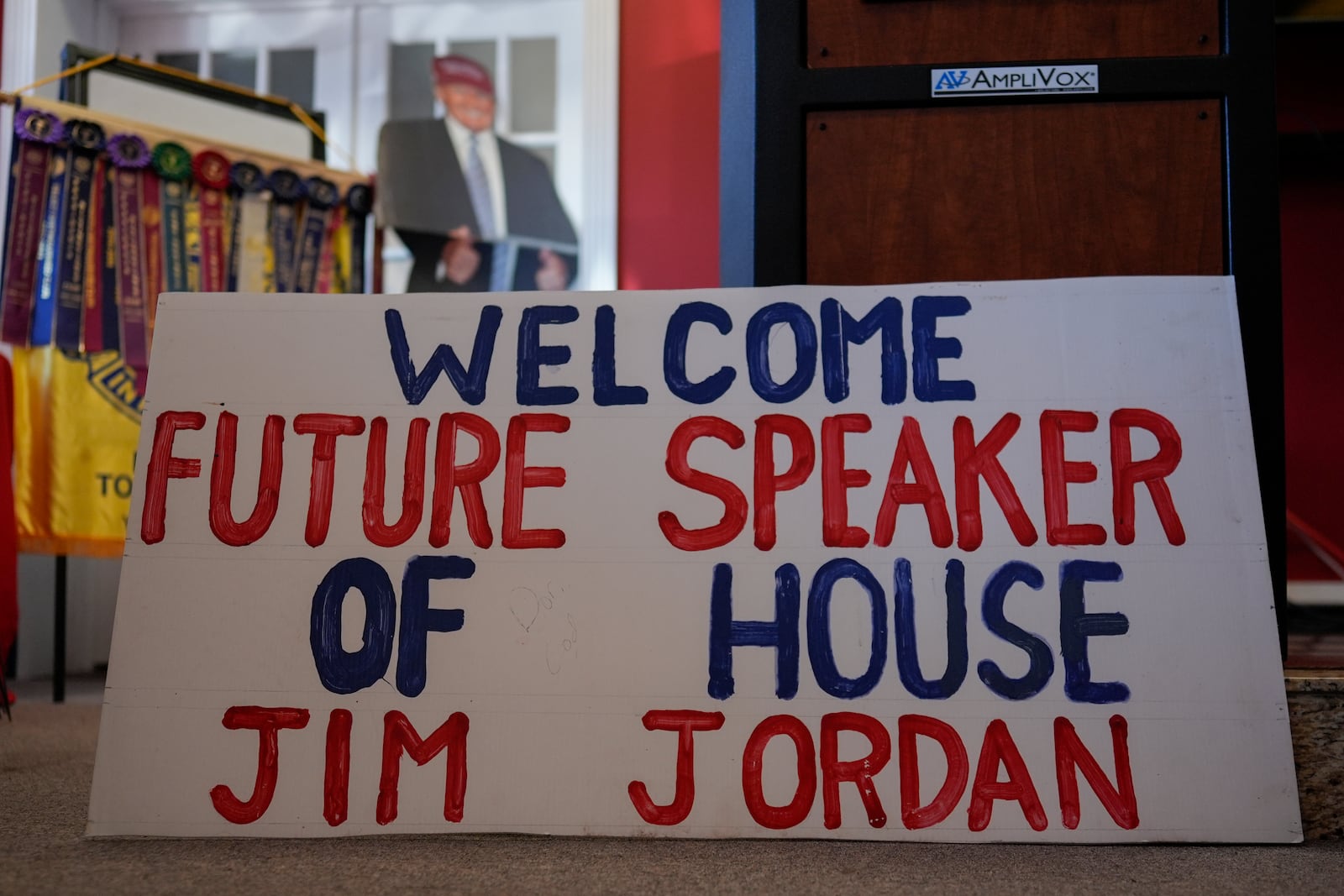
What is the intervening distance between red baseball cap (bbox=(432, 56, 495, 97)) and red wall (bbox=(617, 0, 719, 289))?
0.36 metres

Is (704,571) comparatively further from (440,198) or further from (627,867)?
(440,198)

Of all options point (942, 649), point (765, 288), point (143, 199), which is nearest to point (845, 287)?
point (765, 288)

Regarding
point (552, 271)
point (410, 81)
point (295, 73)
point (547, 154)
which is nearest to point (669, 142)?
point (547, 154)

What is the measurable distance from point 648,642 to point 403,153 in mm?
2138

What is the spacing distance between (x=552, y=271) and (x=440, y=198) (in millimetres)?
335

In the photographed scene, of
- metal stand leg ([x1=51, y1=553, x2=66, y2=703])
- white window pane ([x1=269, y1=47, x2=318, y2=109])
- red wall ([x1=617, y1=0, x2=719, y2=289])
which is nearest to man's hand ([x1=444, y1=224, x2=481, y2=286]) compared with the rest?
red wall ([x1=617, y1=0, x2=719, y2=289])

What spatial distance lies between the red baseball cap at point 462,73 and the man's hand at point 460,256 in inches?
15.2

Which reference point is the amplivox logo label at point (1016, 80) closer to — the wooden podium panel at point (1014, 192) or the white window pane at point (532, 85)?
the wooden podium panel at point (1014, 192)

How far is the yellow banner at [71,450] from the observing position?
6.77 feet

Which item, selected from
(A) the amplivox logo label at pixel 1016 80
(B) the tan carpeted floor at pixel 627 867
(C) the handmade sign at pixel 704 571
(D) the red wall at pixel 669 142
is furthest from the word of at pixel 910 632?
(D) the red wall at pixel 669 142

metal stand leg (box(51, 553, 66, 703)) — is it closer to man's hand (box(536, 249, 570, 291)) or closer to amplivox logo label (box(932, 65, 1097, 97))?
man's hand (box(536, 249, 570, 291))

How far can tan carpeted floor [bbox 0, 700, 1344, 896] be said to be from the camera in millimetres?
824

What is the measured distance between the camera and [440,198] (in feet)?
9.07

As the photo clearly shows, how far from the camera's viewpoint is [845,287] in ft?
3.54
